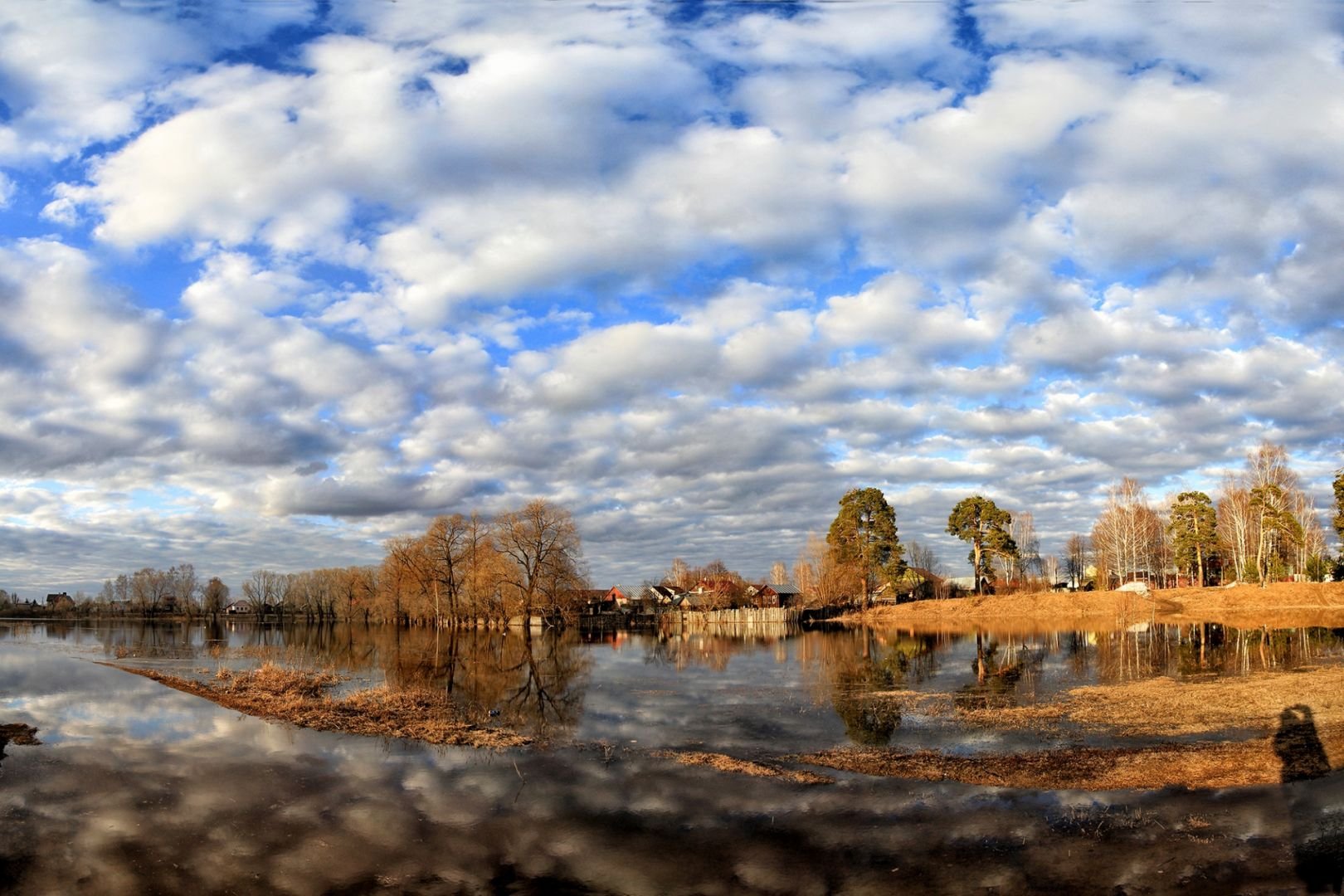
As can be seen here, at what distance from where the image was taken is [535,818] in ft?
41.4

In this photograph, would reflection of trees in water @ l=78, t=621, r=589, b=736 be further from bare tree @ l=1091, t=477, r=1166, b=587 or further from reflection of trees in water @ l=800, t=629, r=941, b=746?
bare tree @ l=1091, t=477, r=1166, b=587

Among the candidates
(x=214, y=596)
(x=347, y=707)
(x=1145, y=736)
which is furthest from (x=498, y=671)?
(x=214, y=596)

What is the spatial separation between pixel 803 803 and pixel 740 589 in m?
106

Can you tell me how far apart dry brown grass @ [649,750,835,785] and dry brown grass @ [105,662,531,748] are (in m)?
3.88

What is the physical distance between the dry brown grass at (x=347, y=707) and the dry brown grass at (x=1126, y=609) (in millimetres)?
54436

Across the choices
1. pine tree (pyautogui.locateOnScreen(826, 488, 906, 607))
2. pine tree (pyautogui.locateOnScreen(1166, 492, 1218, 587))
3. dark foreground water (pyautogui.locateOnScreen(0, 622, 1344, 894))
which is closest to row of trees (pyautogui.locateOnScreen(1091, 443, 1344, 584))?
pine tree (pyautogui.locateOnScreen(1166, 492, 1218, 587))

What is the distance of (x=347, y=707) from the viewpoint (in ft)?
75.9

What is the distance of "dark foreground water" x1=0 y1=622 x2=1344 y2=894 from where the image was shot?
9.98m

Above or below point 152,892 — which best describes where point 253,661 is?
below

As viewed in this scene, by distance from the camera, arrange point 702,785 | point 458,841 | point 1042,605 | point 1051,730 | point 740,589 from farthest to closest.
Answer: point 740,589, point 1042,605, point 1051,730, point 702,785, point 458,841

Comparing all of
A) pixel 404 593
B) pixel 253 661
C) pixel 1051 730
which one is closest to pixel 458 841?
pixel 1051 730

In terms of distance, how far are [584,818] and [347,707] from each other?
13285mm

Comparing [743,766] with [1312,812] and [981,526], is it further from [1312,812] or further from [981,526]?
[981,526]

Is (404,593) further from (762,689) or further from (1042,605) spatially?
(762,689)
